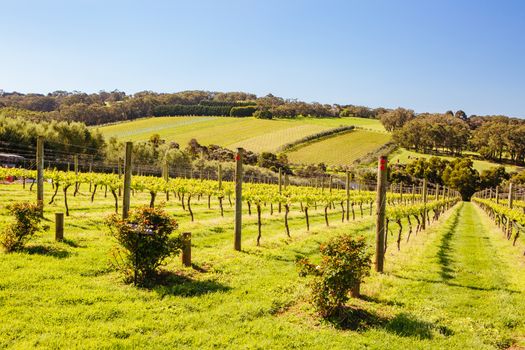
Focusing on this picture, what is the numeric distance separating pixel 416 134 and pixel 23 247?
10208 cm

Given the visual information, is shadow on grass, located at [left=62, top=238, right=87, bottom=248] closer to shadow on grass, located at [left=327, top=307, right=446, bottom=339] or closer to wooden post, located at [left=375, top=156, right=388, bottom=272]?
shadow on grass, located at [left=327, top=307, right=446, bottom=339]

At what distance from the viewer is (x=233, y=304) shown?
865 cm

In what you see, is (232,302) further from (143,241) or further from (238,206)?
(238,206)

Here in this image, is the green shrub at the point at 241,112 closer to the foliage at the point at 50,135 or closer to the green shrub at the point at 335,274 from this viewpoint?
the foliage at the point at 50,135

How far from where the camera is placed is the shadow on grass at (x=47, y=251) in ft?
35.6

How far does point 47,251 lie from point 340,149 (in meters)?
83.0

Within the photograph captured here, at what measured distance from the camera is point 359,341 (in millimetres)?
7293

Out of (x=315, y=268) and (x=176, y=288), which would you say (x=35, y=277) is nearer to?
(x=176, y=288)

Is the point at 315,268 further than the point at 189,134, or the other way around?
the point at 189,134

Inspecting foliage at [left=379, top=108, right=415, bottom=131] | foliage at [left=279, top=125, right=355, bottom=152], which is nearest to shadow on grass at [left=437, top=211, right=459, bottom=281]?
foliage at [left=279, top=125, right=355, bottom=152]

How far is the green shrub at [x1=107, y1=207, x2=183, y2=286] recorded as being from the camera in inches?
365

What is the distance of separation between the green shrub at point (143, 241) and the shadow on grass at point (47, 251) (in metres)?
2.18

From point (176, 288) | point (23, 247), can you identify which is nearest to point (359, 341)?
point (176, 288)

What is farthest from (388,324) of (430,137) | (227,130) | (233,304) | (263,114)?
(263,114)
